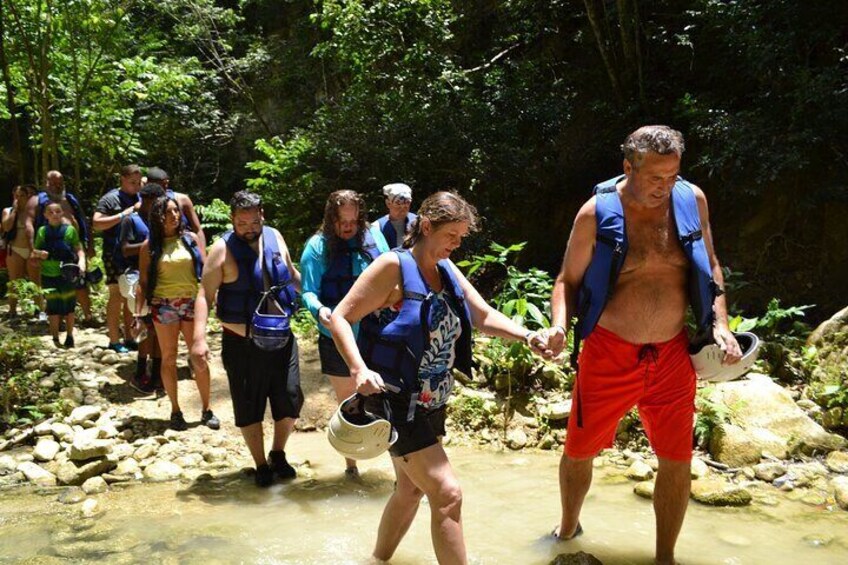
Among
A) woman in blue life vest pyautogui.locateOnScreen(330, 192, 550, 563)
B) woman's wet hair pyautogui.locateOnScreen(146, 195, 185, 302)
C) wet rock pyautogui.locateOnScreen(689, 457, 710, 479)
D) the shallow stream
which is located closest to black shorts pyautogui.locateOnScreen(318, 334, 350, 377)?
the shallow stream

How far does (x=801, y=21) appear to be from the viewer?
888 cm

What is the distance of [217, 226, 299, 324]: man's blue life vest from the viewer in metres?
5.39

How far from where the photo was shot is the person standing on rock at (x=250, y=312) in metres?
5.34

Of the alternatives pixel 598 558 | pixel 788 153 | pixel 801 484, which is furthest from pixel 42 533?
pixel 788 153

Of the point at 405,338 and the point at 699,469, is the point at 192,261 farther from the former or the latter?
the point at 699,469

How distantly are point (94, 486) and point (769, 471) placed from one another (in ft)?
16.0

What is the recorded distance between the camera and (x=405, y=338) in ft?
11.3

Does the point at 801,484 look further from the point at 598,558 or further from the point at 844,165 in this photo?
the point at 844,165

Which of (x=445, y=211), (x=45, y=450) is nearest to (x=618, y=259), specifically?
(x=445, y=211)

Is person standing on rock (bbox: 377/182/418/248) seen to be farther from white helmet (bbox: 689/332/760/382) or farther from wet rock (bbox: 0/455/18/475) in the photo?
wet rock (bbox: 0/455/18/475)

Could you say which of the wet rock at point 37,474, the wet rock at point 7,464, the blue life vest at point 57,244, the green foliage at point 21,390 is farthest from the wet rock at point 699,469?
the blue life vest at point 57,244

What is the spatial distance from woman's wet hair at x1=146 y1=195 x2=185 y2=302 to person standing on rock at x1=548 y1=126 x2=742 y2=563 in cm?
387

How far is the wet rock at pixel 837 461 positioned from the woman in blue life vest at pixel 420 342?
3284 millimetres

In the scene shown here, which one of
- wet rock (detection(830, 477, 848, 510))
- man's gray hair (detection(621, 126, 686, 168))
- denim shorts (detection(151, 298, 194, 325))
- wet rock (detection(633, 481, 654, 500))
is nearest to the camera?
man's gray hair (detection(621, 126, 686, 168))
